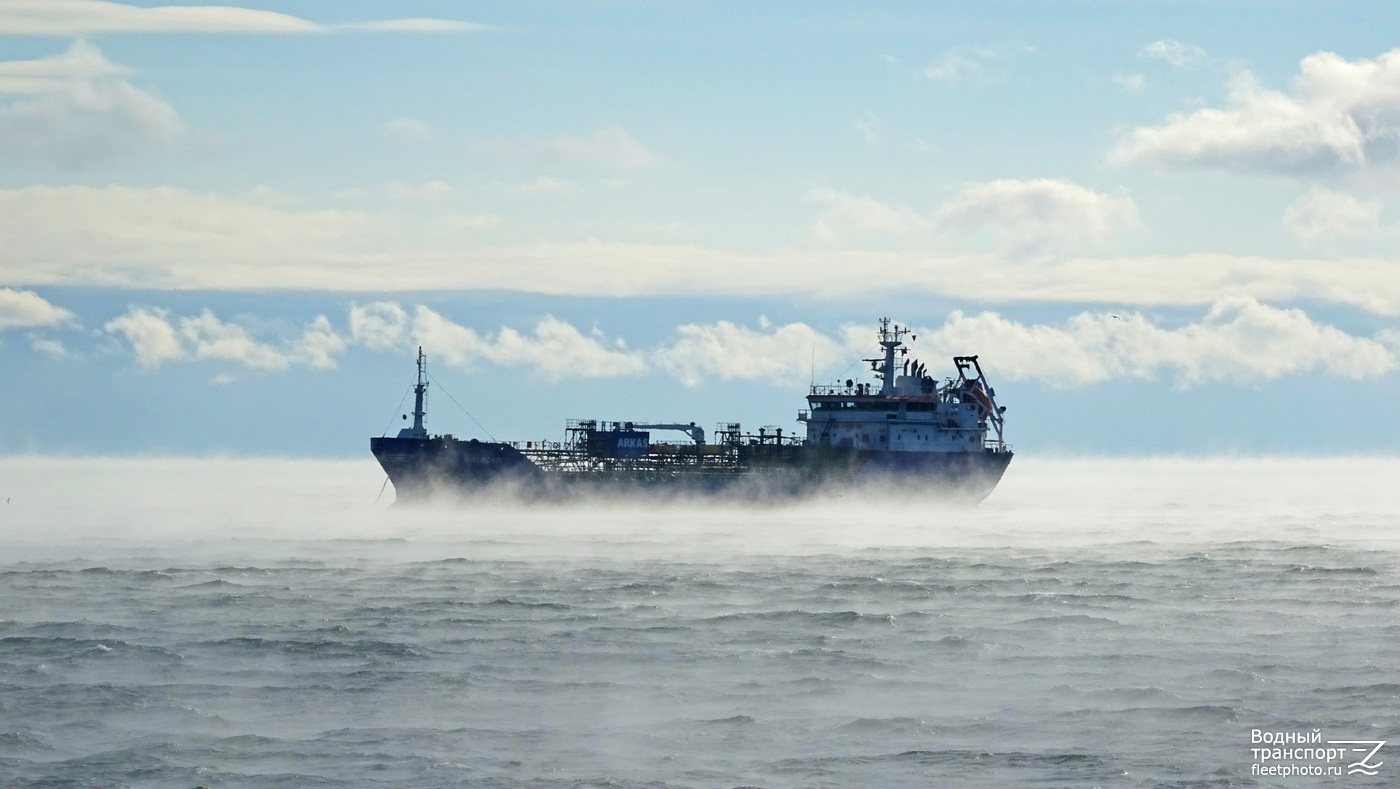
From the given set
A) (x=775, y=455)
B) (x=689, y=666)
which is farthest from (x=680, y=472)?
(x=689, y=666)

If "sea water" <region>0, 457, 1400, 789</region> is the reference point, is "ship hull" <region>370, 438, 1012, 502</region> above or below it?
above

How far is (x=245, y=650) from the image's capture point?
4016 cm

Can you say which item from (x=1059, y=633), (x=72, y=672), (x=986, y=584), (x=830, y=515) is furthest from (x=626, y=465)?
(x=72, y=672)

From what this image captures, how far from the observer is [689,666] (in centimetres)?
3828

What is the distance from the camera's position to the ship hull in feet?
325

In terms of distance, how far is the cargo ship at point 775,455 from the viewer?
9931 centimetres

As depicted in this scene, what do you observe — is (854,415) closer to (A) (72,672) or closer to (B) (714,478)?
(B) (714,478)

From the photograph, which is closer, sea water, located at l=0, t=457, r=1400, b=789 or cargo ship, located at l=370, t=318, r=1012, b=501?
sea water, located at l=0, t=457, r=1400, b=789

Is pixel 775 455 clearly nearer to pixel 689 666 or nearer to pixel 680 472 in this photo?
pixel 680 472

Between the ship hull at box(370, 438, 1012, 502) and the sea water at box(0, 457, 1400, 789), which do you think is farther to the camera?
the ship hull at box(370, 438, 1012, 502)

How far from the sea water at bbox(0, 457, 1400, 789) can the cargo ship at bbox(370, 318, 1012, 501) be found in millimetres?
24188

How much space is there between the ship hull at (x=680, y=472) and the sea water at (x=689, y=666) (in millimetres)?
23843

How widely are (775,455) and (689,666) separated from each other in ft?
225

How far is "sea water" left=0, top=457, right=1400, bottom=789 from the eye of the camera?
1126 inches
